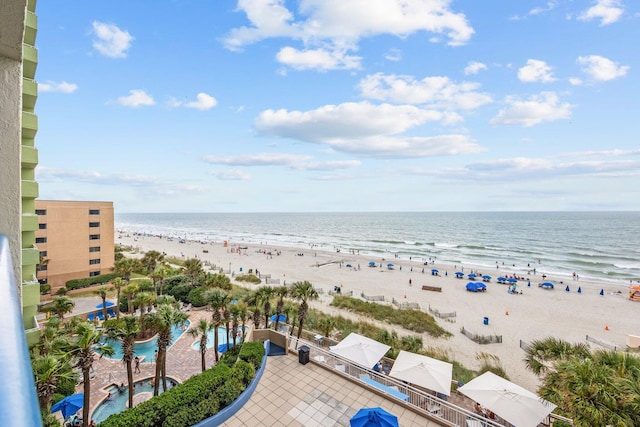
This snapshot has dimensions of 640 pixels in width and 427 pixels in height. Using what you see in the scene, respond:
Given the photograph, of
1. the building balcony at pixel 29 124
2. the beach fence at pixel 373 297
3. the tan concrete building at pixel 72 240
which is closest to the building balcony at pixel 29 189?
the building balcony at pixel 29 124

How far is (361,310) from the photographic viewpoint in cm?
3247

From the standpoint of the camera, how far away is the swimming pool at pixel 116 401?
15195mm

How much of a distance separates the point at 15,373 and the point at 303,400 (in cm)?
1383

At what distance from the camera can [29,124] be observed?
18.6ft

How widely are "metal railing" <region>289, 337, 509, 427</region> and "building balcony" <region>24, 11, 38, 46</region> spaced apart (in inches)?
586

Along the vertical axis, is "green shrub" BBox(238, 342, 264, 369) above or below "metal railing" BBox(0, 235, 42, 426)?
below

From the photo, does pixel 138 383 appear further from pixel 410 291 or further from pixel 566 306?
pixel 566 306

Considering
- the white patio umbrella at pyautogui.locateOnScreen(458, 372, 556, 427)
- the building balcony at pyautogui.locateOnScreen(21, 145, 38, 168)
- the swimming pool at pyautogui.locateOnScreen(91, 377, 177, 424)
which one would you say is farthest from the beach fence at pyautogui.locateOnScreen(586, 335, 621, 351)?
the building balcony at pyautogui.locateOnScreen(21, 145, 38, 168)

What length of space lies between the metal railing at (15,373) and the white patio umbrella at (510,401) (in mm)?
16499

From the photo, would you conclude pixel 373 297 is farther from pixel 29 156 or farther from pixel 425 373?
pixel 29 156

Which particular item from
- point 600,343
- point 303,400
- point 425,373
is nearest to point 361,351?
point 425,373

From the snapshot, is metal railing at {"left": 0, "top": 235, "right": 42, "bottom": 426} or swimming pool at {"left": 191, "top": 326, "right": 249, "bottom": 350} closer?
metal railing at {"left": 0, "top": 235, "right": 42, "bottom": 426}

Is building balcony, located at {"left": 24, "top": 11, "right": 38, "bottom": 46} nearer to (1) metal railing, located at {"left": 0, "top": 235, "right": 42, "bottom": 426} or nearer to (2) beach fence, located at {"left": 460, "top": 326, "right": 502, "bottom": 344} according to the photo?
(1) metal railing, located at {"left": 0, "top": 235, "right": 42, "bottom": 426}

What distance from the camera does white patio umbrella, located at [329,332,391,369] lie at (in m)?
17.7
